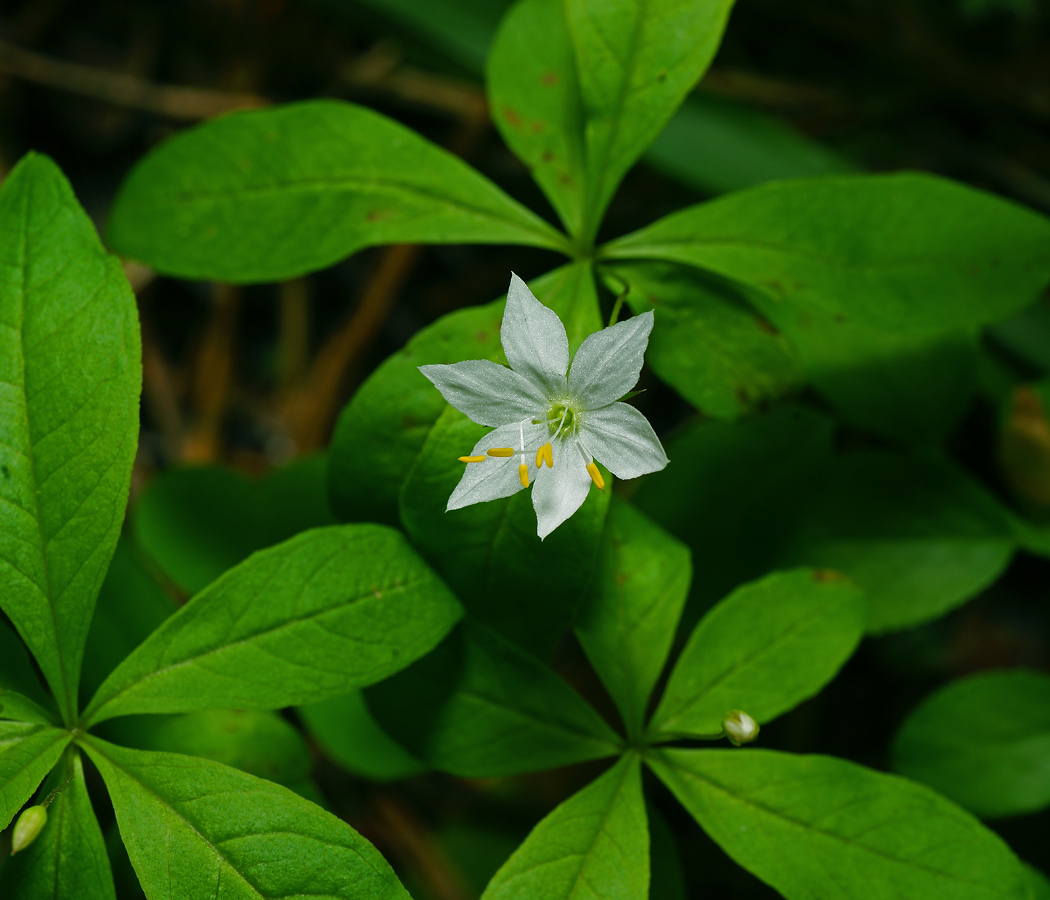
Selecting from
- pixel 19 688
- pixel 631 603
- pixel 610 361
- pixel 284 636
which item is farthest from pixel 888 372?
pixel 19 688

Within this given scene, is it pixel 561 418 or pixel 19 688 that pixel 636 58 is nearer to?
pixel 561 418

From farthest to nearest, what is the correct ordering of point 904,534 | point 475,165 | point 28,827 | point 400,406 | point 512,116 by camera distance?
point 475,165, point 904,534, point 512,116, point 400,406, point 28,827

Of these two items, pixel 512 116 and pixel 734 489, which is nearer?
pixel 512 116

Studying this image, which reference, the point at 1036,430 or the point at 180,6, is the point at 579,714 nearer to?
the point at 1036,430

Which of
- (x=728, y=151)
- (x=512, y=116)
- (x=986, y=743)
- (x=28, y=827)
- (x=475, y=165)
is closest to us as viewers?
(x=28, y=827)

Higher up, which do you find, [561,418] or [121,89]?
[121,89]

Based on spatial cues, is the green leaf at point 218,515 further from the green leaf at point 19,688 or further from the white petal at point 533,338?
the white petal at point 533,338

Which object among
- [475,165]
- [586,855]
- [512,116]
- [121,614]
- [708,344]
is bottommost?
[586,855]

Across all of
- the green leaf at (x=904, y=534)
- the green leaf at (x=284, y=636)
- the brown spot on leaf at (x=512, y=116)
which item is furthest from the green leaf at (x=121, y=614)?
the green leaf at (x=904, y=534)
